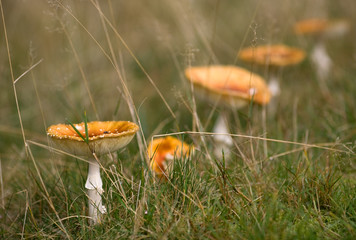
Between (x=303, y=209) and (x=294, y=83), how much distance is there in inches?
109

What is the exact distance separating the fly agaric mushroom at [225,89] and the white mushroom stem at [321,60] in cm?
135

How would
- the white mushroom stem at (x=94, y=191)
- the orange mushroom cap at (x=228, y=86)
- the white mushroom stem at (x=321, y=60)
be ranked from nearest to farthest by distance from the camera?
the white mushroom stem at (x=94, y=191)
the orange mushroom cap at (x=228, y=86)
the white mushroom stem at (x=321, y=60)

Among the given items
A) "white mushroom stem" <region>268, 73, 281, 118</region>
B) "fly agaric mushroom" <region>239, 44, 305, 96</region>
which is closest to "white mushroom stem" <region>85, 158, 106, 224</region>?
"white mushroom stem" <region>268, 73, 281, 118</region>

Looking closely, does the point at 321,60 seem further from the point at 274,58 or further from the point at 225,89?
the point at 225,89

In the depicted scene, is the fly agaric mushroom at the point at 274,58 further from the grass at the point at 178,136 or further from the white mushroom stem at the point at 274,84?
the grass at the point at 178,136

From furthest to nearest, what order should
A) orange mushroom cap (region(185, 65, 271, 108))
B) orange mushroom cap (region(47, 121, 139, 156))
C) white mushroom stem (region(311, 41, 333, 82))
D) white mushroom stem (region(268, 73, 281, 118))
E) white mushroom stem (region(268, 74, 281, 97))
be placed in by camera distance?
white mushroom stem (region(311, 41, 333, 82)) < white mushroom stem (region(268, 74, 281, 97)) < white mushroom stem (region(268, 73, 281, 118)) < orange mushroom cap (region(185, 65, 271, 108)) < orange mushroom cap (region(47, 121, 139, 156))

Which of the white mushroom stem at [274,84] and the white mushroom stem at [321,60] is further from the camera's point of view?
the white mushroom stem at [321,60]

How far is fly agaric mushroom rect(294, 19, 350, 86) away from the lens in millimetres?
4496

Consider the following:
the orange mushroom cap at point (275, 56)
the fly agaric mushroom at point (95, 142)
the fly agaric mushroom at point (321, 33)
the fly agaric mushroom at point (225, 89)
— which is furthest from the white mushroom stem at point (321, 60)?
the fly agaric mushroom at point (95, 142)

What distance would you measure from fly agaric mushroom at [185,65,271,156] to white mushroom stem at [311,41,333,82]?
4.44ft

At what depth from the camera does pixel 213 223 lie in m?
1.75

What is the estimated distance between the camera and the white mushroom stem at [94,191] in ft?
6.52

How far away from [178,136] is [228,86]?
925 millimetres

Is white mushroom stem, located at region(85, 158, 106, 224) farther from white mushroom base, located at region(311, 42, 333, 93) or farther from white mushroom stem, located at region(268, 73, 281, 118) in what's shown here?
white mushroom base, located at region(311, 42, 333, 93)
